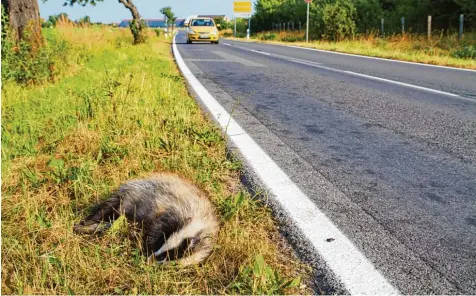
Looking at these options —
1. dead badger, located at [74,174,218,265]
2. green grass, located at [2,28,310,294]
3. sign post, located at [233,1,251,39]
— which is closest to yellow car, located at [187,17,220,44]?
green grass, located at [2,28,310,294]

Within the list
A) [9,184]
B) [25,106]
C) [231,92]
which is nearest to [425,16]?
[231,92]

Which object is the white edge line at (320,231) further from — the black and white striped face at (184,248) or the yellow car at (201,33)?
the yellow car at (201,33)

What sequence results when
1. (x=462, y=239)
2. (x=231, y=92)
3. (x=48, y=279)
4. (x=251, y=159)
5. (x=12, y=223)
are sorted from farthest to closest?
(x=231, y=92) < (x=251, y=159) < (x=12, y=223) < (x=462, y=239) < (x=48, y=279)

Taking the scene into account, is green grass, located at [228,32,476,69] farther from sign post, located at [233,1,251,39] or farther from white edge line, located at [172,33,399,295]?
sign post, located at [233,1,251,39]

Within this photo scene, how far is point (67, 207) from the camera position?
92.8 inches

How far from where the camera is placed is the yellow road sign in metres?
74.8

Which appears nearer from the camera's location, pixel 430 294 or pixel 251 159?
pixel 430 294

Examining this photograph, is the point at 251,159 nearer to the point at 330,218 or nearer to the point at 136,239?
the point at 330,218

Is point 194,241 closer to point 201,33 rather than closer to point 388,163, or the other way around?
point 388,163

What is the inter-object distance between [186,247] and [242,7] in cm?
7854

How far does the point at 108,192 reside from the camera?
2525mm

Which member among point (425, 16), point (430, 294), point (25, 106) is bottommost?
point (430, 294)

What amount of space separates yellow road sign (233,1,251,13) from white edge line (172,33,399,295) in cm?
7491

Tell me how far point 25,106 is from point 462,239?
4496mm
